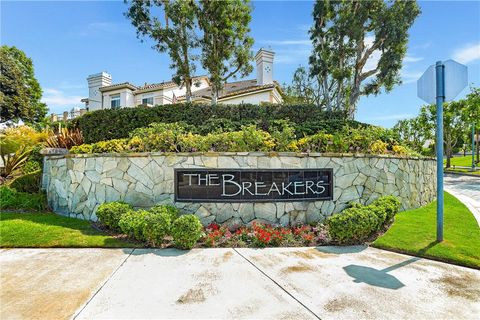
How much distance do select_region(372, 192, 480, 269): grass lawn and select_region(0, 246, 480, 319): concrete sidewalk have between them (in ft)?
1.01

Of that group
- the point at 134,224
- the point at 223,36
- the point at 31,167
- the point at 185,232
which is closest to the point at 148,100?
the point at 223,36

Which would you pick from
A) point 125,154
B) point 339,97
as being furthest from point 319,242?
point 339,97

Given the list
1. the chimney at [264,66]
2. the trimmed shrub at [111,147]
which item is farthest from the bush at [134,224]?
the chimney at [264,66]

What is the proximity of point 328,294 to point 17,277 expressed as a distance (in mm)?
3885

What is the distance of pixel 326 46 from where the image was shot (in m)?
16.0

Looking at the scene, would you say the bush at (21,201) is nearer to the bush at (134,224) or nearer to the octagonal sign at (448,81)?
the bush at (134,224)

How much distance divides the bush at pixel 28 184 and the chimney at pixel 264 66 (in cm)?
1383

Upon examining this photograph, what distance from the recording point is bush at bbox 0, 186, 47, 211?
7098mm

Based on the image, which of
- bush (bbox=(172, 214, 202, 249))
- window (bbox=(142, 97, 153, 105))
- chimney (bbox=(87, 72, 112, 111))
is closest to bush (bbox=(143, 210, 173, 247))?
bush (bbox=(172, 214, 202, 249))

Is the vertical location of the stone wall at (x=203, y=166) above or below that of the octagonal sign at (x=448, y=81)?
below

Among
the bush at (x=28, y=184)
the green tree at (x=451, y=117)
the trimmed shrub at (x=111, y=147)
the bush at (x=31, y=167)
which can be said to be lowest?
the bush at (x=28, y=184)

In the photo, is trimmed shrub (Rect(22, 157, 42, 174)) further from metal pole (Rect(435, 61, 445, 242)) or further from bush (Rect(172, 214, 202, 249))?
metal pole (Rect(435, 61, 445, 242))

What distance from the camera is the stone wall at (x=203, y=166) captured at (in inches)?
230

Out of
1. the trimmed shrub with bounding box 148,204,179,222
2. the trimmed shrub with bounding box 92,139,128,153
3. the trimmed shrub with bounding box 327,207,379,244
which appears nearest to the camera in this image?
the trimmed shrub with bounding box 327,207,379,244
